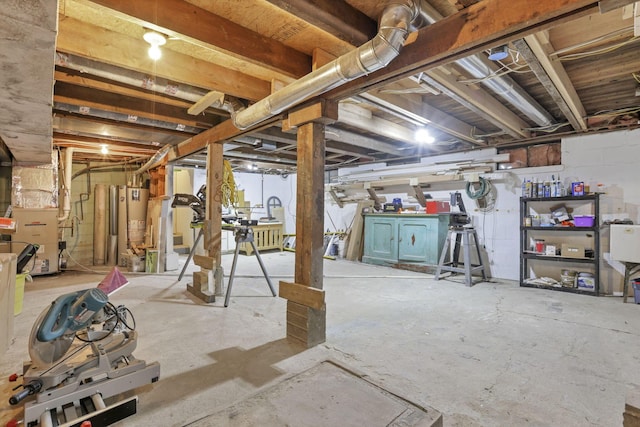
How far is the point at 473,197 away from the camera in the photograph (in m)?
4.91

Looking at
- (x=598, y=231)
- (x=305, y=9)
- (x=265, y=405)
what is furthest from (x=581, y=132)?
(x=265, y=405)

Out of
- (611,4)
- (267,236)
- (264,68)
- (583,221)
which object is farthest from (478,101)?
(267,236)

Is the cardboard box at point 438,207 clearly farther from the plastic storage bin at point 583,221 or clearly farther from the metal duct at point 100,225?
the metal duct at point 100,225

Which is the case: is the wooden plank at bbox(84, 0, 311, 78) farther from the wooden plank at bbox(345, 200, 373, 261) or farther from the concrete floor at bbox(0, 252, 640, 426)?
the wooden plank at bbox(345, 200, 373, 261)

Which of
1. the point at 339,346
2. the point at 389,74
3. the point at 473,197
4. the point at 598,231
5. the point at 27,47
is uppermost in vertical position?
the point at 389,74

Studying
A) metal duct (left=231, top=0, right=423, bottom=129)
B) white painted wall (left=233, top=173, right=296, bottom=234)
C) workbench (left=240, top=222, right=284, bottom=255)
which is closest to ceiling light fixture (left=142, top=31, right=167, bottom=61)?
metal duct (left=231, top=0, right=423, bottom=129)

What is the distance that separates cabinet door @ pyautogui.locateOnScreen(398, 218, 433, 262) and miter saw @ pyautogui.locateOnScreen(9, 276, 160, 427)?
14.4ft

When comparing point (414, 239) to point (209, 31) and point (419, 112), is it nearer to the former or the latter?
point (419, 112)

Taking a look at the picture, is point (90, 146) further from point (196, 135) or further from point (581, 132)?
point (581, 132)

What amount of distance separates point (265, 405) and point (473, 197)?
4483mm

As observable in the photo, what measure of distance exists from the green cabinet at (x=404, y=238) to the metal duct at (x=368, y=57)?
376cm

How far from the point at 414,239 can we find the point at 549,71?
336 cm

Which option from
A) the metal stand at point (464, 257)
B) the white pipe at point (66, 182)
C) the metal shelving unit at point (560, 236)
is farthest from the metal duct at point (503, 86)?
the white pipe at point (66, 182)

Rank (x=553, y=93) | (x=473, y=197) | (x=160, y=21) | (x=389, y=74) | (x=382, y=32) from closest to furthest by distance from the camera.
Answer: (x=382, y=32) < (x=160, y=21) < (x=389, y=74) < (x=553, y=93) < (x=473, y=197)
